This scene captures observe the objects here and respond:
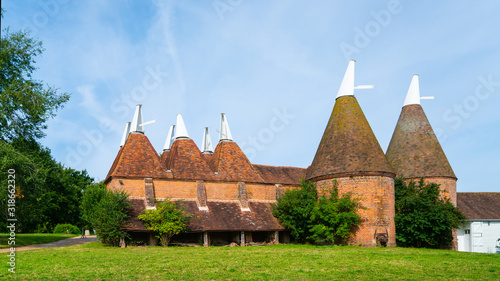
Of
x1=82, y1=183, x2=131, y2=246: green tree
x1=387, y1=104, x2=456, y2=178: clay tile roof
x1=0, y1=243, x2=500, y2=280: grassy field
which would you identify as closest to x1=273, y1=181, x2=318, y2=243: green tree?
x1=387, y1=104, x2=456, y2=178: clay tile roof

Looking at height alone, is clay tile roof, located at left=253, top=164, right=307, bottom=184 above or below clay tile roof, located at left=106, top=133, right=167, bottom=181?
below

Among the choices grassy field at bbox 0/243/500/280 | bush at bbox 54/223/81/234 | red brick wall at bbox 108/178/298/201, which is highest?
red brick wall at bbox 108/178/298/201

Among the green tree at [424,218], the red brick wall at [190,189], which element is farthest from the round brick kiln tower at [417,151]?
the red brick wall at [190,189]

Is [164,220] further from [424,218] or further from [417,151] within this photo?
[417,151]

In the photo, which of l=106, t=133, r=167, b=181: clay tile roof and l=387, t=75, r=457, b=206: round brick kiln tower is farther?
l=387, t=75, r=457, b=206: round brick kiln tower

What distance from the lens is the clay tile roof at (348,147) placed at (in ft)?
81.2

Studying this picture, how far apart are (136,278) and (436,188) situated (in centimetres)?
2071

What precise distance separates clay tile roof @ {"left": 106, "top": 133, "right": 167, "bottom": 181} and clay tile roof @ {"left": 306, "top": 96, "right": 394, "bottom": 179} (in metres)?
10.2

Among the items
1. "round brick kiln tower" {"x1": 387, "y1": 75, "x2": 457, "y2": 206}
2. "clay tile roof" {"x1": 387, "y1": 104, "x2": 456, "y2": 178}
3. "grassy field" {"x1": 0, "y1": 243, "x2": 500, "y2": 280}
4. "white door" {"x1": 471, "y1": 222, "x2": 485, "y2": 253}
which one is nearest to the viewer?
"grassy field" {"x1": 0, "y1": 243, "x2": 500, "y2": 280}

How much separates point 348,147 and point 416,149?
20.9 ft

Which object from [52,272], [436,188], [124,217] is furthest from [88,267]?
[436,188]

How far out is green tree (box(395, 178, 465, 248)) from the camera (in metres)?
24.2

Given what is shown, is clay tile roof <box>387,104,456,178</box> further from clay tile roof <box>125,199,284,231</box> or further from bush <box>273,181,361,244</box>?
clay tile roof <box>125,199,284,231</box>

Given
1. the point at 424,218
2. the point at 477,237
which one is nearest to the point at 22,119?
the point at 424,218
